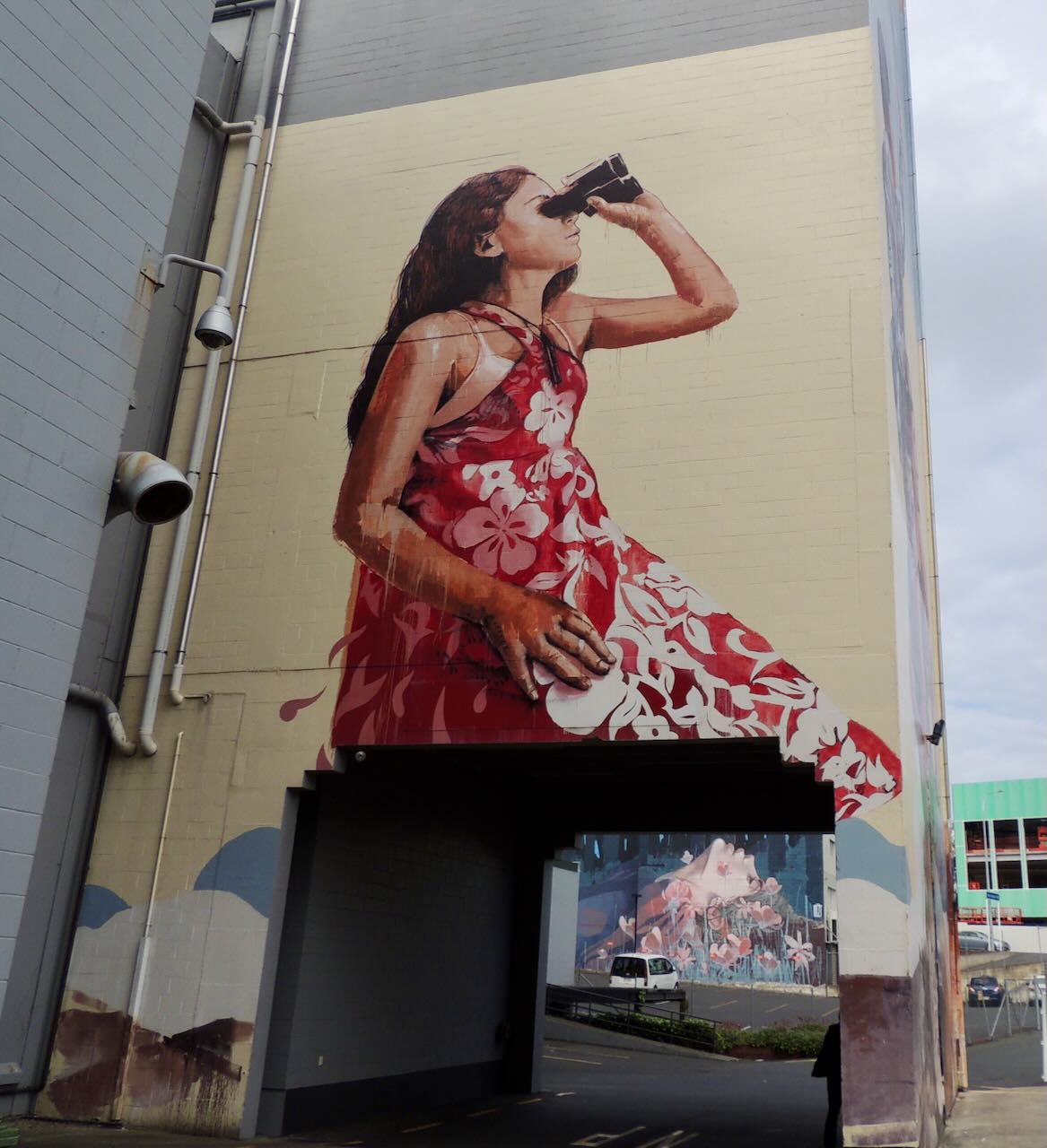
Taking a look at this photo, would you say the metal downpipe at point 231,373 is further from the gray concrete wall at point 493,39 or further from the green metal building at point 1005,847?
the green metal building at point 1005,847

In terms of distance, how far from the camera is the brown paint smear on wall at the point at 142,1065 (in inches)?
428

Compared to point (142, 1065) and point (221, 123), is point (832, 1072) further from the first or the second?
point (221, 123)

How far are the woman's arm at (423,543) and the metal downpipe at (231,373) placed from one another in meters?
1.60

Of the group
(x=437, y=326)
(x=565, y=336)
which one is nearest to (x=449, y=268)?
(x=437, y=326)

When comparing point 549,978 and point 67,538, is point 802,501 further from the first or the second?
point 549,978

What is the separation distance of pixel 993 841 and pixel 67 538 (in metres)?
69.1

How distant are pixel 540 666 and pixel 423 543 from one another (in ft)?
6.22

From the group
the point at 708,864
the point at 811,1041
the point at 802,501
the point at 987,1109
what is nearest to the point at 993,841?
the point at 708,864

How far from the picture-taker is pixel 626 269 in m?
12.6

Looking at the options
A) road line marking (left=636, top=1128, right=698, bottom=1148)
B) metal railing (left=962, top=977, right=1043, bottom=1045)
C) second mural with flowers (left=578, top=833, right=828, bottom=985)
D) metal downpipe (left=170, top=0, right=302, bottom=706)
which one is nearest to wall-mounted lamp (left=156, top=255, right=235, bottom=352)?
metal downpipe (left=170, top=0, right=302, bottom=706)

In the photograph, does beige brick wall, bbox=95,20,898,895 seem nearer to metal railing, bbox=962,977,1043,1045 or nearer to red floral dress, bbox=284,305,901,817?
red floral dress, bbox=284,305,901,817

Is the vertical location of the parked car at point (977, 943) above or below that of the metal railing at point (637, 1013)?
above

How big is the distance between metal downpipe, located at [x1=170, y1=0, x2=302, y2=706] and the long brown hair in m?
1.59

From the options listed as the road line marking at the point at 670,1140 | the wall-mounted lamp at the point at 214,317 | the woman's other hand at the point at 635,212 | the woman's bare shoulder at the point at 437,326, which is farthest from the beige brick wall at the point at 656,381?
the road line marking at the point at 670,1140
